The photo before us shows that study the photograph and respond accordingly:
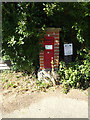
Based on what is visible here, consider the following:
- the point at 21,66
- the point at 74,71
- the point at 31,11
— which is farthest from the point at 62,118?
the point at 31,11

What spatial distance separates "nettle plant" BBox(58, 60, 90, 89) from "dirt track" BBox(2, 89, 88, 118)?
0.27 m

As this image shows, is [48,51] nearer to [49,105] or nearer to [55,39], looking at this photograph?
[55,39]

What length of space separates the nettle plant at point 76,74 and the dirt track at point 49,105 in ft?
0.89

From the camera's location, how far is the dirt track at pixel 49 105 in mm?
2457

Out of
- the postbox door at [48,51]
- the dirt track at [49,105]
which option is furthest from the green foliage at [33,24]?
the dirt track at [49,105]

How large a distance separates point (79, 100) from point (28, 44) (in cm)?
224

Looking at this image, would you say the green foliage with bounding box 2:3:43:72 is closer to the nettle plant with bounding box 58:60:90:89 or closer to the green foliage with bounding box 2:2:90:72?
the green foliage with bounding box 2:2:90:72

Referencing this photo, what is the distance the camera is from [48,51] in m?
3.62

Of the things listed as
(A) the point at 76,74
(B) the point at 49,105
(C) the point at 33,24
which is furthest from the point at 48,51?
(B) the point at 49,105

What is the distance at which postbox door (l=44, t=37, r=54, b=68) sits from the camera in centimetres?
356

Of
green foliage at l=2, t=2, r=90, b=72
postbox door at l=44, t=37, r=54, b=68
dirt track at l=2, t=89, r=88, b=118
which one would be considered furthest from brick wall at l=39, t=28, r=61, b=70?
Result: dirt track at l=2, t=89, r=88, b=118

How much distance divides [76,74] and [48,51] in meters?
1.08

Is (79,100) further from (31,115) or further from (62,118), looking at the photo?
(31,115)

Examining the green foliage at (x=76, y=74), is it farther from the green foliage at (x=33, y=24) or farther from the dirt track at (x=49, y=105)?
the green foliage at (x=33, y=24)
